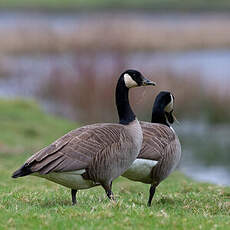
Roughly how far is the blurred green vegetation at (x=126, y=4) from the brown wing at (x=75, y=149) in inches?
2784

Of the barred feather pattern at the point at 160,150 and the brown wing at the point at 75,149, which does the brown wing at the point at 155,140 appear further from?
the brown wing at the point at 75,149

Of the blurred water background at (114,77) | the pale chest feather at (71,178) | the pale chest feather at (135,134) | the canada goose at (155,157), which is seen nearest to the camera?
the pale chest feather at (71,178)

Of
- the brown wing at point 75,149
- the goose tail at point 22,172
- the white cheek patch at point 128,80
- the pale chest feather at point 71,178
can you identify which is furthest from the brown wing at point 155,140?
the goose tail at point 22,172

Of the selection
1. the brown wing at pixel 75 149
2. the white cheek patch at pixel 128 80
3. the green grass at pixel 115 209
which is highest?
the white cheek patch at pixel 128 80

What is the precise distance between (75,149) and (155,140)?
167 centimetres

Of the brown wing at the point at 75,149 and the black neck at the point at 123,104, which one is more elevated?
the black neck at the point at 123,104

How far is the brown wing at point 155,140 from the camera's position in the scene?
8.55 meters

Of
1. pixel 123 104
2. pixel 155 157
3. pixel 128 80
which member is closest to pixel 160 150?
pixel 155 157

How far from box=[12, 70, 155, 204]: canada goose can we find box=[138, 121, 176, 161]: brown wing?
1.17 ft

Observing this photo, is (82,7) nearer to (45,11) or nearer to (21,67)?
(45,11)

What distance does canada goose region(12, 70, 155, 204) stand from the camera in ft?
23.9

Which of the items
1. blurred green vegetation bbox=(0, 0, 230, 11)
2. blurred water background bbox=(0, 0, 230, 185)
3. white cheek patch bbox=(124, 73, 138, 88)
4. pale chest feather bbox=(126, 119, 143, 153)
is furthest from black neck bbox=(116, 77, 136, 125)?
blurred green vegetation bbox=(0, 0, 230, 11)

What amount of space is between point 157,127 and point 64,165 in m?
2.41

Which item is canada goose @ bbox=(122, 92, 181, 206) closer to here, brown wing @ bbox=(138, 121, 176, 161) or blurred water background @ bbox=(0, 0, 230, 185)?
brown wing @ bbox=(138, 121, 176, 161)
